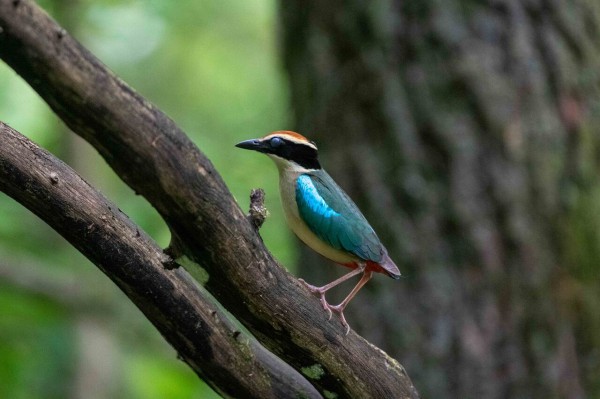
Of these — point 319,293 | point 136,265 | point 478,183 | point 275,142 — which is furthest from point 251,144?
point 478,183

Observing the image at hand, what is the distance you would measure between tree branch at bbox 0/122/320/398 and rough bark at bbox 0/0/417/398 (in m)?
0.20

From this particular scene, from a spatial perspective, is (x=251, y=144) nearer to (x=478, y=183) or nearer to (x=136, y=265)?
(x=136, y=265)

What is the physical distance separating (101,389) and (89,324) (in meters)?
0.81

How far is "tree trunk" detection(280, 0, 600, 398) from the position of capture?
20.3ft

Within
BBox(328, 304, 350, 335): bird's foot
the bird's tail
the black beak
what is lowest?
BBox(328, 304, 350, 335): bird's foot

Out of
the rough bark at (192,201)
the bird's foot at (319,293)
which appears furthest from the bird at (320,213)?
the rough bark at (192,201)

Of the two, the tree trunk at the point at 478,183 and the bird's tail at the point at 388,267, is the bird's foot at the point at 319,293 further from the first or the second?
the tree trunk at the point at 478,183

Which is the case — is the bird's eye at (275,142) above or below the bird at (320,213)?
above

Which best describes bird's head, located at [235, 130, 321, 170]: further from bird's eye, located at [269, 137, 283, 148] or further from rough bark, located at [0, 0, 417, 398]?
rough bark, located at [0, 0, 417, 398]

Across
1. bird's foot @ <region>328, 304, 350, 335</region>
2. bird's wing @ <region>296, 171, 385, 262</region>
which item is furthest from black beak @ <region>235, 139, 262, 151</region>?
bird's foot @ <region>328, 304, 350, 335</region>

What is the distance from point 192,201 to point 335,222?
54.3 inches

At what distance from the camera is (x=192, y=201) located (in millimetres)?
3031

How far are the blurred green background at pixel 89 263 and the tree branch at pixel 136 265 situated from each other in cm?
477

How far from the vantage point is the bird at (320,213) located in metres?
4.28
